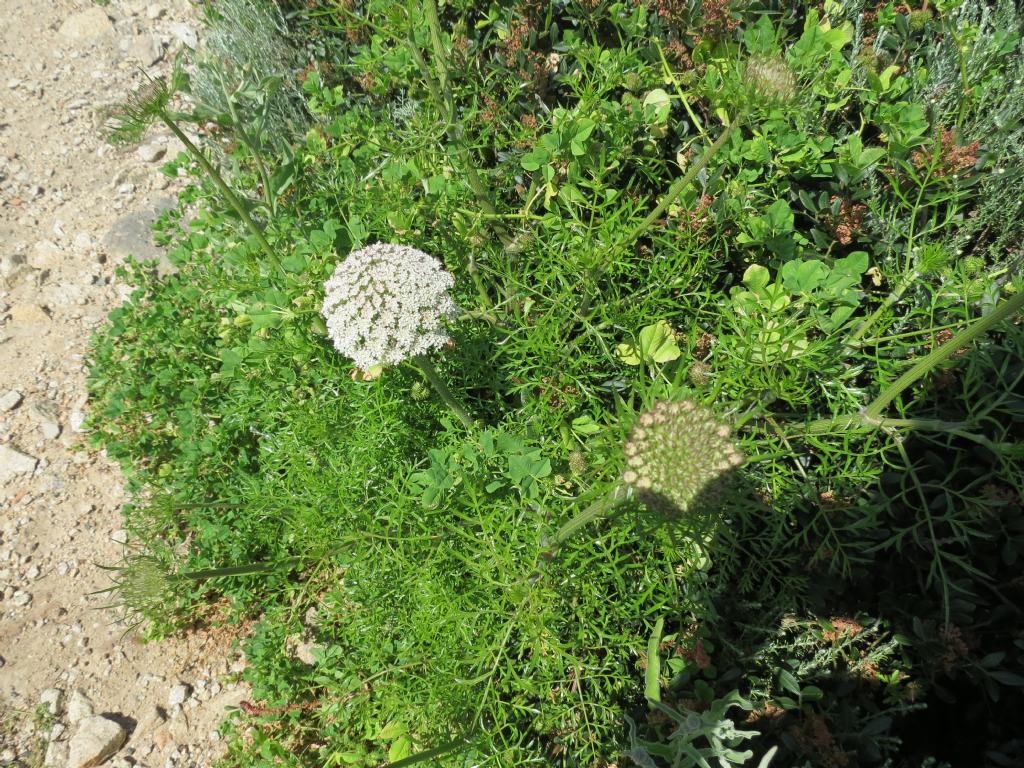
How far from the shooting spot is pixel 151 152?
222 inches

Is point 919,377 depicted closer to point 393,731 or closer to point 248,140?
point 393,731

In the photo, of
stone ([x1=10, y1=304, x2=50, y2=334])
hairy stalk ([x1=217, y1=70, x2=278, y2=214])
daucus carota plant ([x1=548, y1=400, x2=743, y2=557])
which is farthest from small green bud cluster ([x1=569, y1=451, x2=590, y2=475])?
stone ([x1=10, y1=304, x2=50, y2=334])

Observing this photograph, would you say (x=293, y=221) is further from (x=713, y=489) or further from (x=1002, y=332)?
(x=1002, y=332)

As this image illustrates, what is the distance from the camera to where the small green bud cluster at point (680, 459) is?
1.81 meters

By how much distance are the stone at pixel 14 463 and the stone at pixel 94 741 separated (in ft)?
5.95

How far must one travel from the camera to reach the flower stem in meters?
2.51

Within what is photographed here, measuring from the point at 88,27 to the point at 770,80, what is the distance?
727 centimetres

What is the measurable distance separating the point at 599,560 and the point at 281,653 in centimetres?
176

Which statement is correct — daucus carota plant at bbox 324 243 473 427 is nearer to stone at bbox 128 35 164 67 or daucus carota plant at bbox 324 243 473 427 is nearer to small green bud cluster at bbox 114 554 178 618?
small green bud cluster at bbox 114 554 178 618

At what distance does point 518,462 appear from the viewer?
251 centimetres

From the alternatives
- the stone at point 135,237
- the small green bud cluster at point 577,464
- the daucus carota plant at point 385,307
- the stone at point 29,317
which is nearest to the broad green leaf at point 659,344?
the small green bud cluster at point 577,464

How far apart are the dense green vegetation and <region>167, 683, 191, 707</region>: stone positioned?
1.05ft

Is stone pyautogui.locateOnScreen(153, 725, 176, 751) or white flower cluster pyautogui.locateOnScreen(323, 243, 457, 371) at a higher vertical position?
white flower cluster pyautogui.locateOnScreen(323, 243, 457, 371)

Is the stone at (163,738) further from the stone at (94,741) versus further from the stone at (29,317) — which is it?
the stone at (29,317)
